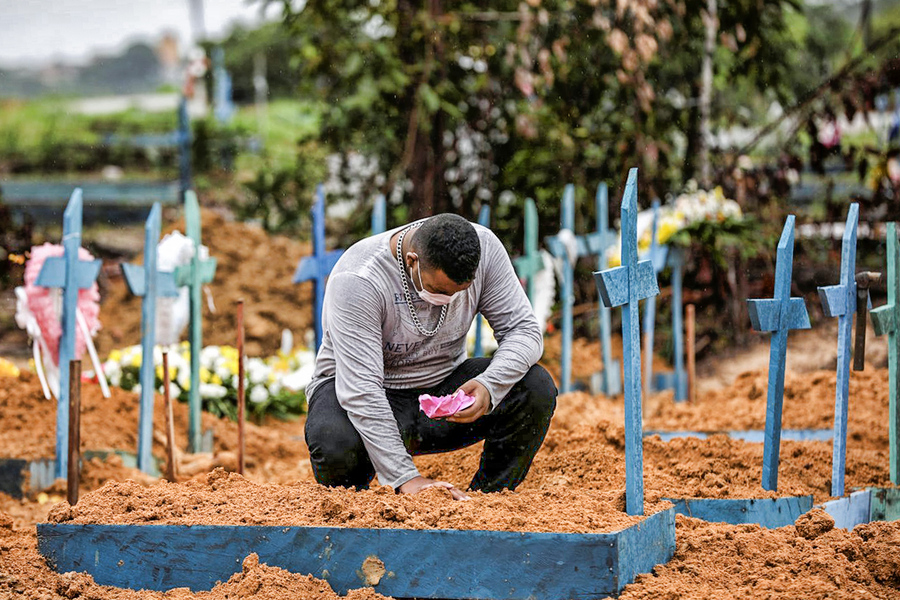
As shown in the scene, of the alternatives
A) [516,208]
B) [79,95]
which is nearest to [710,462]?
[516,208]

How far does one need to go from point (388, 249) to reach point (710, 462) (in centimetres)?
153

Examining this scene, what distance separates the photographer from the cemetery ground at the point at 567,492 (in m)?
3.11

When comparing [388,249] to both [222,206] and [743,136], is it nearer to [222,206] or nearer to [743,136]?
[222,206]

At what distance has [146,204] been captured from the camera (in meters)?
13.8

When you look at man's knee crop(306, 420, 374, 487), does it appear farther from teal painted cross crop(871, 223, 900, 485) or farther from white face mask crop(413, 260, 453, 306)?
teal painted cross crop(871, 223, 900, 485)

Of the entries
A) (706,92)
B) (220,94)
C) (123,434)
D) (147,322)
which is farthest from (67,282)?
(220,94)

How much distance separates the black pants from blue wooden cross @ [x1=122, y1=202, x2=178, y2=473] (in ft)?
4.51

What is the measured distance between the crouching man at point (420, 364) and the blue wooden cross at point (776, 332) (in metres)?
0.78

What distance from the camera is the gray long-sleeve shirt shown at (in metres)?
3.61

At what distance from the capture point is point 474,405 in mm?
3670

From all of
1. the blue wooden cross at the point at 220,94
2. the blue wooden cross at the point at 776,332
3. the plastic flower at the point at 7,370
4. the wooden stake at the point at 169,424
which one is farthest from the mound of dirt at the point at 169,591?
the blue wooden cross at the point at 220,94

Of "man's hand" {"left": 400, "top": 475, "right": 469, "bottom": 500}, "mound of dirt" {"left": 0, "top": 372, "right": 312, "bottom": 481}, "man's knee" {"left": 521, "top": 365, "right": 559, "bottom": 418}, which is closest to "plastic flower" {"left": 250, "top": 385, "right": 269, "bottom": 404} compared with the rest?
"mound of dirt" {"left": 0, "top": 372, "right": 312, "bottom": 481}

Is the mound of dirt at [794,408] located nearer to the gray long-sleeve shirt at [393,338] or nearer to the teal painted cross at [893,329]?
the teal painted cross at [893,329]

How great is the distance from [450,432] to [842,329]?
159 cm
